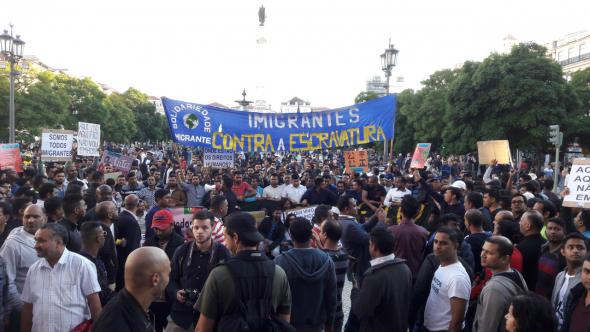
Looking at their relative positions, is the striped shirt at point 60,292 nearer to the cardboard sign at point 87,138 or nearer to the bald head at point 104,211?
the bald head at point 104,211

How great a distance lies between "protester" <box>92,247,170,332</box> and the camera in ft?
9.46

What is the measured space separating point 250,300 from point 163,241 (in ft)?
8.39

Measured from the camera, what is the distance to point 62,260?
4.18m

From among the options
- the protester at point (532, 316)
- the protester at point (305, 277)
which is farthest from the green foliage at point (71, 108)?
the protester at point (532, 316)

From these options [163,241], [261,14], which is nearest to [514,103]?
[163,241]

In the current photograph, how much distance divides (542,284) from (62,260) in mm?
4130

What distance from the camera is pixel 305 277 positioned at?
450 centimetres

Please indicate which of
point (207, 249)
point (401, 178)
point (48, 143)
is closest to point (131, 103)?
point (48, 143)

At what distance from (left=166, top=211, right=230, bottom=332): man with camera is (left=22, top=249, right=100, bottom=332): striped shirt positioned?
841 millimetres

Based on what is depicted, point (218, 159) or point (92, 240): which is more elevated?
point (218, 159)

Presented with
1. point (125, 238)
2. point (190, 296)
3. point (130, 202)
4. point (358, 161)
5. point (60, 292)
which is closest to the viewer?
point (60, 292)

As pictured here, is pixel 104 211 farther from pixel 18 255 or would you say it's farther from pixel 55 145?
pixel 55 145

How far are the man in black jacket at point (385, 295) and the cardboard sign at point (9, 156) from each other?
36.9 feet

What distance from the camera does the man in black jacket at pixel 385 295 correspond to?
4445mm
